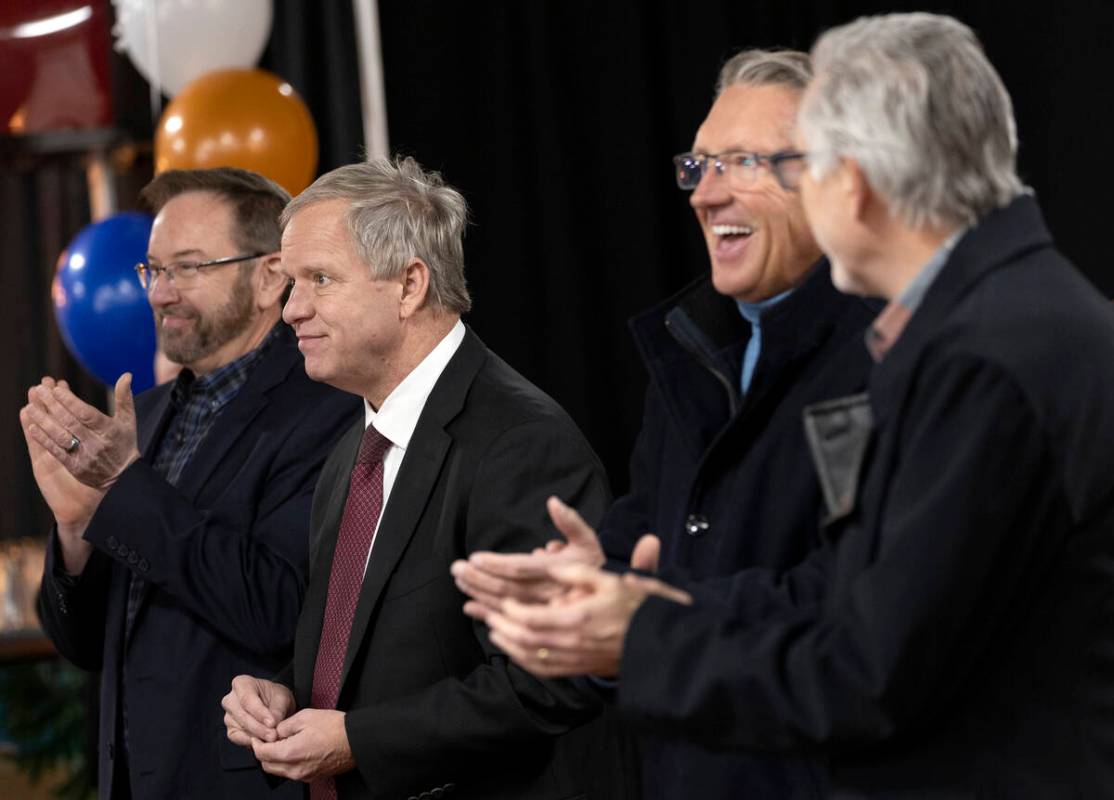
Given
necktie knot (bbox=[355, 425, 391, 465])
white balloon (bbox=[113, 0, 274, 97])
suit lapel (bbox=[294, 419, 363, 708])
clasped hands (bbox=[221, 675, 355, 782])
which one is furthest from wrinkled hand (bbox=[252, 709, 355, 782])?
white balloon (bbox=[113, 0, 274, 97])

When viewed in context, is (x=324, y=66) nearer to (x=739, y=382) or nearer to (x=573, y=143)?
(x=573, y=143)

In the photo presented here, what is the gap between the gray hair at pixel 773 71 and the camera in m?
1.85

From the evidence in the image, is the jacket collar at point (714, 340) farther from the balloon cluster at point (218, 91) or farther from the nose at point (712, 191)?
the balloon cluster at point (218, 91)

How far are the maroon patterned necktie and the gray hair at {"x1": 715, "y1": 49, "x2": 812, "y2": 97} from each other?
75 centimetres

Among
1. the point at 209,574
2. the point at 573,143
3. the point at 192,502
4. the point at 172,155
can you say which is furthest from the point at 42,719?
the point at 209,574

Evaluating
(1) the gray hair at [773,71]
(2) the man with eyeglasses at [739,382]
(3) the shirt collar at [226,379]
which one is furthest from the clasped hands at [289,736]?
(1) the gray hair at [773,71]

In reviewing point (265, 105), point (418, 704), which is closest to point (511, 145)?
point (265, 105)

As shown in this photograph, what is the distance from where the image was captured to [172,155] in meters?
3.98

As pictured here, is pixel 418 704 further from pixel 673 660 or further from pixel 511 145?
pixel 511 145

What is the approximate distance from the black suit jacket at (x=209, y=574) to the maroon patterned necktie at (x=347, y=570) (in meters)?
0.18

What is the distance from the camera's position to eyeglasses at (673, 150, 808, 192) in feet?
5.77

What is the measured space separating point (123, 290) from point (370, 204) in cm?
173

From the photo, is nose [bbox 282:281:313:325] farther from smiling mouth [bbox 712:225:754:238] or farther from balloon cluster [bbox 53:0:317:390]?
balloon cluster [bbox 53:0:317:390]

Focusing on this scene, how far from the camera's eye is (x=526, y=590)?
57.7 inches
